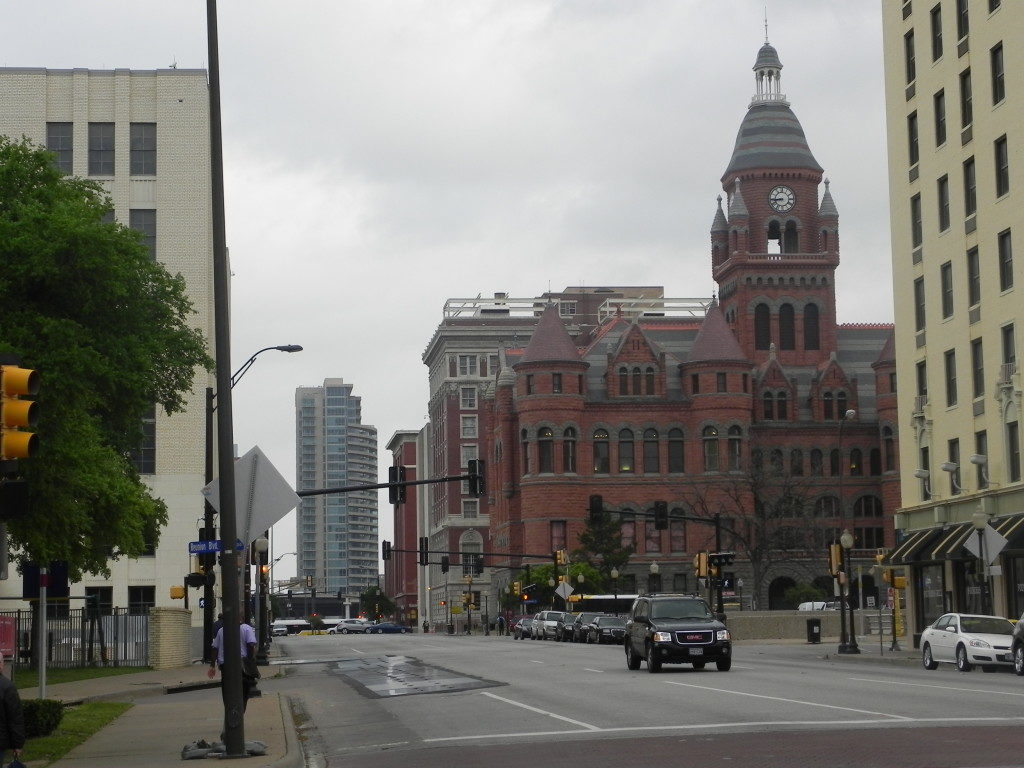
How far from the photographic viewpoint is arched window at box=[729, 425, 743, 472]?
116312mm

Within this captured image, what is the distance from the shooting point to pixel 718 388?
116812mm

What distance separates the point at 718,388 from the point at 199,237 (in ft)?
181

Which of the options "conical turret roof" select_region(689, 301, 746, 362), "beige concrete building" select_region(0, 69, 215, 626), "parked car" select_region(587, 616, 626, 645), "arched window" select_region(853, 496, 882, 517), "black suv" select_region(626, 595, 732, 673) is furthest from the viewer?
"arched window" select_region(853, 496, 882, 517)

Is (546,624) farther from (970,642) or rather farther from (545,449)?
(970,642)

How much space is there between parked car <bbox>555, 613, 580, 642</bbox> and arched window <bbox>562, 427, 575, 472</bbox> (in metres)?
38.3

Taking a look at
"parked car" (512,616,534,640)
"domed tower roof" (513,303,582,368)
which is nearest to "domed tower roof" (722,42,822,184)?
"domed tower roof" (513,303,582,368)

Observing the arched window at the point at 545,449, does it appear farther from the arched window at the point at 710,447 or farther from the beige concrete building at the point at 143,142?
the beige concrete building at the point at 143,142

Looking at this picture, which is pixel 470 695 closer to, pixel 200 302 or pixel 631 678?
pixel 631 678

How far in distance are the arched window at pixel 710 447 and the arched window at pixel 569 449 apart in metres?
9.84

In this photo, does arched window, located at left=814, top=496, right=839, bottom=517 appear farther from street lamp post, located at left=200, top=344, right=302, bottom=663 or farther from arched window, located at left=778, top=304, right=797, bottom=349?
Answer: street lamp post, located at left=200, top=344, right=302, bottom=663

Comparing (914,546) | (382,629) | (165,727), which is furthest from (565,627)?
(382,629)

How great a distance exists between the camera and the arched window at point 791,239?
410 feet

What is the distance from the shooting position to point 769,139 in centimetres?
12506

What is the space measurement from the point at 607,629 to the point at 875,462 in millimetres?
56152
